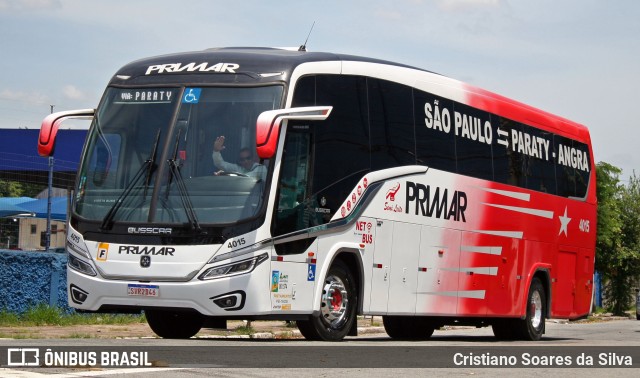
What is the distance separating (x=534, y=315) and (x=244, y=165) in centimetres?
913

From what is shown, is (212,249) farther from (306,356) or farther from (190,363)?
(190,363)

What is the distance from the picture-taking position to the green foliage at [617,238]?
4644 centimetres

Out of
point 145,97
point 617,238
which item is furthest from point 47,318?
point 617,238

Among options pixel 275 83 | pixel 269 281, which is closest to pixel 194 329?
pixel 269 281

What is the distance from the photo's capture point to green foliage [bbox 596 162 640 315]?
46.4m

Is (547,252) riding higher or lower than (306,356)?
higher

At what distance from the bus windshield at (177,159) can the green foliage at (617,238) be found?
106ft

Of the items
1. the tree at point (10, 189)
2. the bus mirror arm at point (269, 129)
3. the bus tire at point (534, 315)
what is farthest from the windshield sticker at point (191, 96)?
the tree at point (10, 189)

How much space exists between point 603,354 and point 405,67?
215 inches

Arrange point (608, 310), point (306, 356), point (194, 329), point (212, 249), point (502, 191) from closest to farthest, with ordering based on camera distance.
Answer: point (306, 356), point (212, 249), point (194, 329), point (502, 191), point (608, 310)

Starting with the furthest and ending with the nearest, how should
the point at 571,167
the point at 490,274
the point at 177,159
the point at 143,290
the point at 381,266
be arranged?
the point at 571,167
the point at 490,274
the point at 381,266
the point at 177,159
the point at 143,290

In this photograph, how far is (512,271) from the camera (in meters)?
20.8

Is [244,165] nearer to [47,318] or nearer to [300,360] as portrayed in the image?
[300,360]

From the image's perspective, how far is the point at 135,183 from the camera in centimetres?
1488
